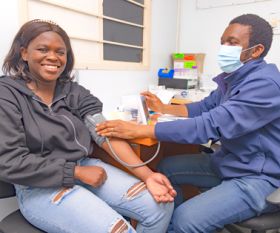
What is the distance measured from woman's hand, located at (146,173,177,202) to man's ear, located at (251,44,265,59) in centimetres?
67

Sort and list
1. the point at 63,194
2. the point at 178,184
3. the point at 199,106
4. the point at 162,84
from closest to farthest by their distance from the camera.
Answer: the point at 63,194 → the point at 178,184 → the point at 199,106 → the point at 162,84

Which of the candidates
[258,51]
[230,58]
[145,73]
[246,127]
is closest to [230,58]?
[230,58]

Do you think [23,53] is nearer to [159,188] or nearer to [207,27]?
[159,188]

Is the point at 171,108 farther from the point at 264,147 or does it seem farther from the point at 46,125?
the point at 46,125

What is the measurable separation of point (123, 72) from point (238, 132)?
133cm

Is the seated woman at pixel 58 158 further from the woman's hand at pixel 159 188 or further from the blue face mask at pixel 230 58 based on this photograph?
the blue face mask at pixel 230 58

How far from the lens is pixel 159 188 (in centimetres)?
101

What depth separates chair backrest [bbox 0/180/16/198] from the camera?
98cm

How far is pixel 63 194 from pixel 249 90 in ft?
2.59

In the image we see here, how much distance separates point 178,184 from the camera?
138 cm

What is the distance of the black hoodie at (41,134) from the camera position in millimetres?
863

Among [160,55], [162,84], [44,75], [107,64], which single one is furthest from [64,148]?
[160,55]

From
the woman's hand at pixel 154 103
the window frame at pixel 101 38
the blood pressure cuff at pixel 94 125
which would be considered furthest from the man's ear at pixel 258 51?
the window frame at pixel 101 38

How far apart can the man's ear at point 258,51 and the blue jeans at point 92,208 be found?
0.74m
